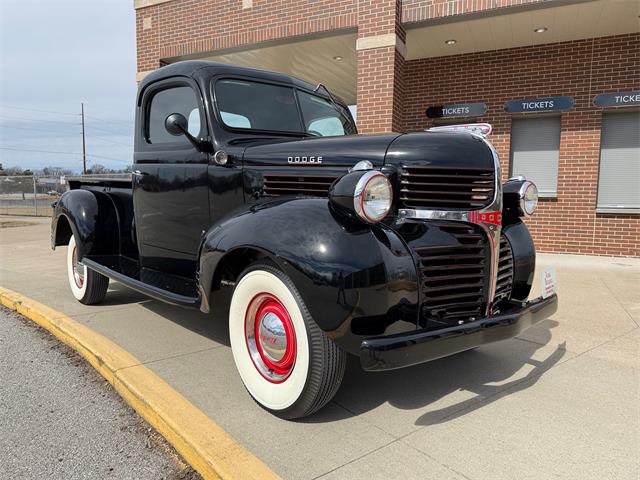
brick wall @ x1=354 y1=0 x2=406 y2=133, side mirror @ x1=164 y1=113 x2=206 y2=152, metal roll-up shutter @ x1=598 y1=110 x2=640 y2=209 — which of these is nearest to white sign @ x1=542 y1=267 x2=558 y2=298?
side mirror @ x1=164 y1=113 x2=206 y2=152

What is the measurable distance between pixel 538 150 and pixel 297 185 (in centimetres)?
700

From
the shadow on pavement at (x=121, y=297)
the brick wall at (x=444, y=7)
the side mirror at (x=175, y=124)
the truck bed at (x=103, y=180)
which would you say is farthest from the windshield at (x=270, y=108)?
the brick wall at (x=444, y=7)

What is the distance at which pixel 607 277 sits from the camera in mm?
6262

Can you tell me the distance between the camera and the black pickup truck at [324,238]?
2.17 m

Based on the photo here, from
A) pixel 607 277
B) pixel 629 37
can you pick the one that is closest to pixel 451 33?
pixel 629 37

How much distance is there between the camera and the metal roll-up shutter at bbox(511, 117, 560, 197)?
834 cm

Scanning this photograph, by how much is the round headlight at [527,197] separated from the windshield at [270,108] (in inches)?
62.2

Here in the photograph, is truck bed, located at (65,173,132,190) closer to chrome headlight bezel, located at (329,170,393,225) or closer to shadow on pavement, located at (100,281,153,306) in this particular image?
shadow on pavement, located at (100,281,153,306)

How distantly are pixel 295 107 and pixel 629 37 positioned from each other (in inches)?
273

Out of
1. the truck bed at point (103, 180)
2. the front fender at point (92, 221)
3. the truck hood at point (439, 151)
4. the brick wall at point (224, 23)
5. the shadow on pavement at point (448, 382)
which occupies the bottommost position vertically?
the shadow on pavement at point (448, 382)

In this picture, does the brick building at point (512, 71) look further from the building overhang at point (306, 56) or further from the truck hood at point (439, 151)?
the truck hood at point (439, 151)

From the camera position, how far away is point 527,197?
3.10m

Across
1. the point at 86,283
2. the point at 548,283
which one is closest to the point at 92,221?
the point at 86,283

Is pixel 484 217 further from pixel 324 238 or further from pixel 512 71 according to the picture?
pixel 512 71
